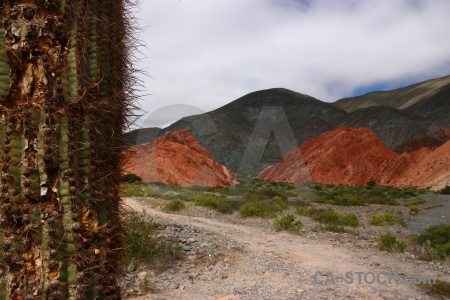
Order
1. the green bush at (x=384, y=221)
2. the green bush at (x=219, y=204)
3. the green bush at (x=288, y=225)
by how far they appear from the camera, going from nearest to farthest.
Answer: the green bush at (x=288, y=225) < the green bush at (x=384, y=221) < the green bush at (x=219, y=204)

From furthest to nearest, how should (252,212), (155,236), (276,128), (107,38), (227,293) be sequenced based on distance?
(276,128) → (252,212) → (155,236) → (227,293) → (107,38)

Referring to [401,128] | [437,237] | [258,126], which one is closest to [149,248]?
[437,237]

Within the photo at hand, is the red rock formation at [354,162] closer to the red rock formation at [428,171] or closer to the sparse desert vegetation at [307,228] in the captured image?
the red rock formation at [428,171]

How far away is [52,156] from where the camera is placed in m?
2.36

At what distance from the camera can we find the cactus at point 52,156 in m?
2.31

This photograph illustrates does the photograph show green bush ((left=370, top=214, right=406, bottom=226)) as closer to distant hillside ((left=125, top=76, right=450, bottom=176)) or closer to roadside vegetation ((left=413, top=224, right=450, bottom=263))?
roadside vegetation ((left=413, top=224, right=450, bottom=263))

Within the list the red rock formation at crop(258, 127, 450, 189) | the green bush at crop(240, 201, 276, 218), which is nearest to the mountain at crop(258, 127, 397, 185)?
the red rock formation at crop(258, 127, 450, 189)

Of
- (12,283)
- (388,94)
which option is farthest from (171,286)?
(388,94)

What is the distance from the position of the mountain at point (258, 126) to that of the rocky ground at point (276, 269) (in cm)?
4188

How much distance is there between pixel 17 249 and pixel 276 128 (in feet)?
215

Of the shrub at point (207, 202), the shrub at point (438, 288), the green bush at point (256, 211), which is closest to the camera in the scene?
the shrub at point (438, 288)

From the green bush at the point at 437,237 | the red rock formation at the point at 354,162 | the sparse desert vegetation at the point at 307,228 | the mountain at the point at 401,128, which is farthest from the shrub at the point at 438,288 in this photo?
the mountain at the point at 401,128

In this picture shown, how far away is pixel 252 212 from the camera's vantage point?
13.6 meters

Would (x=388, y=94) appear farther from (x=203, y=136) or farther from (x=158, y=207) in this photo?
(x=158, y=207)
